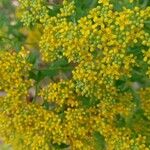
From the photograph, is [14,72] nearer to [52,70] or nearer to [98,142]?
[52,70]

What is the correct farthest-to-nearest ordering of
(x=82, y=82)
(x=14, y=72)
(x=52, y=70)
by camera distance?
(x=52, y=70) < (x=14, y=72) < (x=82, y=82)

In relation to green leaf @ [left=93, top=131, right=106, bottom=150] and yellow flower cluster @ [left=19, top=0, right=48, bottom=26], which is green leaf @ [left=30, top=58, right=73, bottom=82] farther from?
green leaf @ [left=93, top=131, right=106, bottom=150]

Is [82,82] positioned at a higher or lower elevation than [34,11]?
lower

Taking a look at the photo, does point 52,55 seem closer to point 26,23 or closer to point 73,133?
point 26,23

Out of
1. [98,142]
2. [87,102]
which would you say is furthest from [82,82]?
[98,142]

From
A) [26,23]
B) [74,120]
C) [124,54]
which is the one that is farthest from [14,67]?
[124,54]

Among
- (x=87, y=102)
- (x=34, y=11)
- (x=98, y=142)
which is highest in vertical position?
(x=34, y=11)

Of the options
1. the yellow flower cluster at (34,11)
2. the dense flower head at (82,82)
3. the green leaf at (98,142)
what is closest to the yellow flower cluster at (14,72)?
the dense flower head at (82,82)

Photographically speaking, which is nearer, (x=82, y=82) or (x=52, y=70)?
(x=82, y=82)

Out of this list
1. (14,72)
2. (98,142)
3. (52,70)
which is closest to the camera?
(14,72)

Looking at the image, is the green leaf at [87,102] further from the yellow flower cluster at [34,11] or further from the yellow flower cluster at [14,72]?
the yellow flower cluster at [34,11]

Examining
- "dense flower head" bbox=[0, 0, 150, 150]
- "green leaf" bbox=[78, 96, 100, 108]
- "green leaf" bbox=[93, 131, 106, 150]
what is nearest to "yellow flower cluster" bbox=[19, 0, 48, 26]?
"dense flower head" bbox=[0, 0, 150, 150]
